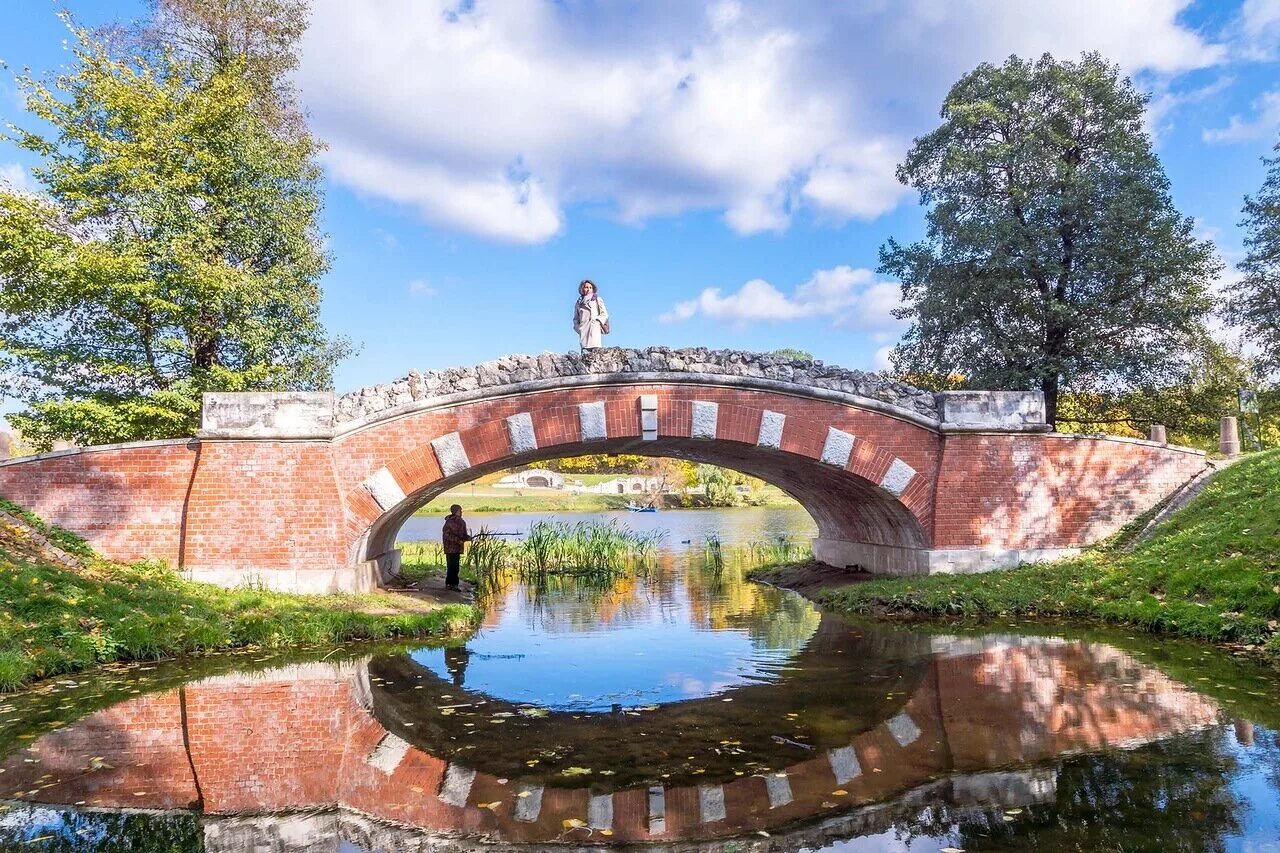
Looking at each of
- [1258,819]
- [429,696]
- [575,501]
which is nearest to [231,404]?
[429,696]

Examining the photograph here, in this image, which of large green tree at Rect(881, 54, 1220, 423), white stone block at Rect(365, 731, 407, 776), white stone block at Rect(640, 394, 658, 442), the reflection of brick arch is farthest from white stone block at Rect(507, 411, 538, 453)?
large green tree at Rect(881, 54, 1220, 423)

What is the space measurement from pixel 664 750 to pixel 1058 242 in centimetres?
1788

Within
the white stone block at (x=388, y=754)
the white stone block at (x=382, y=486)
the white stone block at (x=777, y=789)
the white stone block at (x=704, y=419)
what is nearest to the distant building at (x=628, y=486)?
the white stone block at (x=704, y=419)

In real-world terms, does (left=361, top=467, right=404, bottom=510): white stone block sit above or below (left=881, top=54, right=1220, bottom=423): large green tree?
below

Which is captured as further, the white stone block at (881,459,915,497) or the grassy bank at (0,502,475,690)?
the white stone block at (881,459,915,497)

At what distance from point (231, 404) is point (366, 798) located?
7.64 meters

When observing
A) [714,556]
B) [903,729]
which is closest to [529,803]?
[903,729]

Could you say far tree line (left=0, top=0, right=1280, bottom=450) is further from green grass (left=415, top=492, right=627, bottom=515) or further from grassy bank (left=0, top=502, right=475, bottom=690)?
green grass (left=415, top=492, right=627, bottom=515)

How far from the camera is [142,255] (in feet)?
50.4

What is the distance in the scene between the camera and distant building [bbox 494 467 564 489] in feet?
211

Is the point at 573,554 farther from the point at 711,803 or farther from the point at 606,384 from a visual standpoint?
the point at 711,803

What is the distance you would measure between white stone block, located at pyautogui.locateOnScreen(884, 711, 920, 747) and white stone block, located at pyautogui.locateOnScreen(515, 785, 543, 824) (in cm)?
247

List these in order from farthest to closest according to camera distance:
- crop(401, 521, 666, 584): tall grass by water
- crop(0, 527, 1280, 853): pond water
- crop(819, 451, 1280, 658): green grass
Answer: crop(401, 521, 666, 584): tall grass by water, crop(819, 451, 1280, 658): green grass, crop(0, 527, 1280, 853): pond water

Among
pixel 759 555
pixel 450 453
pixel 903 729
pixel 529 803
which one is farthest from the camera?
pixel 759 555
